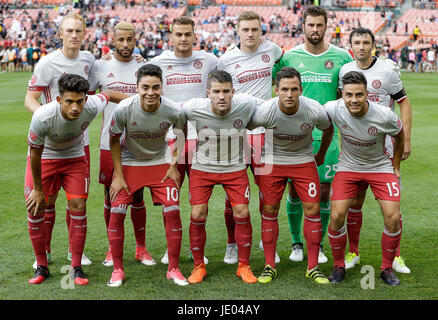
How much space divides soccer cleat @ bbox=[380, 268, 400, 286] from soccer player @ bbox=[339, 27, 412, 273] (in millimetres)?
403

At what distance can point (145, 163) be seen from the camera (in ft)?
18.5

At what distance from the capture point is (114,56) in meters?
6.14

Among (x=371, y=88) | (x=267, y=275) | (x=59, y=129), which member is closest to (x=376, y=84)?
(x=371, y=88)

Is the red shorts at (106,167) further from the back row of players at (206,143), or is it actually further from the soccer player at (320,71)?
the soccer player at (320,71)

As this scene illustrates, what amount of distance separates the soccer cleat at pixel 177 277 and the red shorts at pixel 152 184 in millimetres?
629

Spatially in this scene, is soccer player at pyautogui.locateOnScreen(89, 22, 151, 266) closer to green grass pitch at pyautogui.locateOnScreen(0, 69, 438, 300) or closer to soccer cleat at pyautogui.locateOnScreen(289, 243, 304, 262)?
green grass pitch at pyautogui.locateOnScreen(0, 69, 438, 300)

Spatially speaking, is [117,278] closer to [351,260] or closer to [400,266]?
[351,260]

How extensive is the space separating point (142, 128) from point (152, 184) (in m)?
0.55

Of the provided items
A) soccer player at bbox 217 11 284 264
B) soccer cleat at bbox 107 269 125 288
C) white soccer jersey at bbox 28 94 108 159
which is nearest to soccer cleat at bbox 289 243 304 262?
soccer player at bbox 217 11 284 264

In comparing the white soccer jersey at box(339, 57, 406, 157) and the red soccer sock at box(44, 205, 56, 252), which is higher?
the white soccer jersey at box(339, 57, 406, 157)

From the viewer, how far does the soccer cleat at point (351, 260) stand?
584 centimetres

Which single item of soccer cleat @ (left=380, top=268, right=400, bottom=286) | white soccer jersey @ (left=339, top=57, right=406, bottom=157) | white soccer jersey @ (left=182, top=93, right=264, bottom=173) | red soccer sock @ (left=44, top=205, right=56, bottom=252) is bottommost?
soccer cleat @ (left=380, top=268, right=400, bottom=286)

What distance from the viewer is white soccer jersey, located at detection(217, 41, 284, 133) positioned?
6164mm
